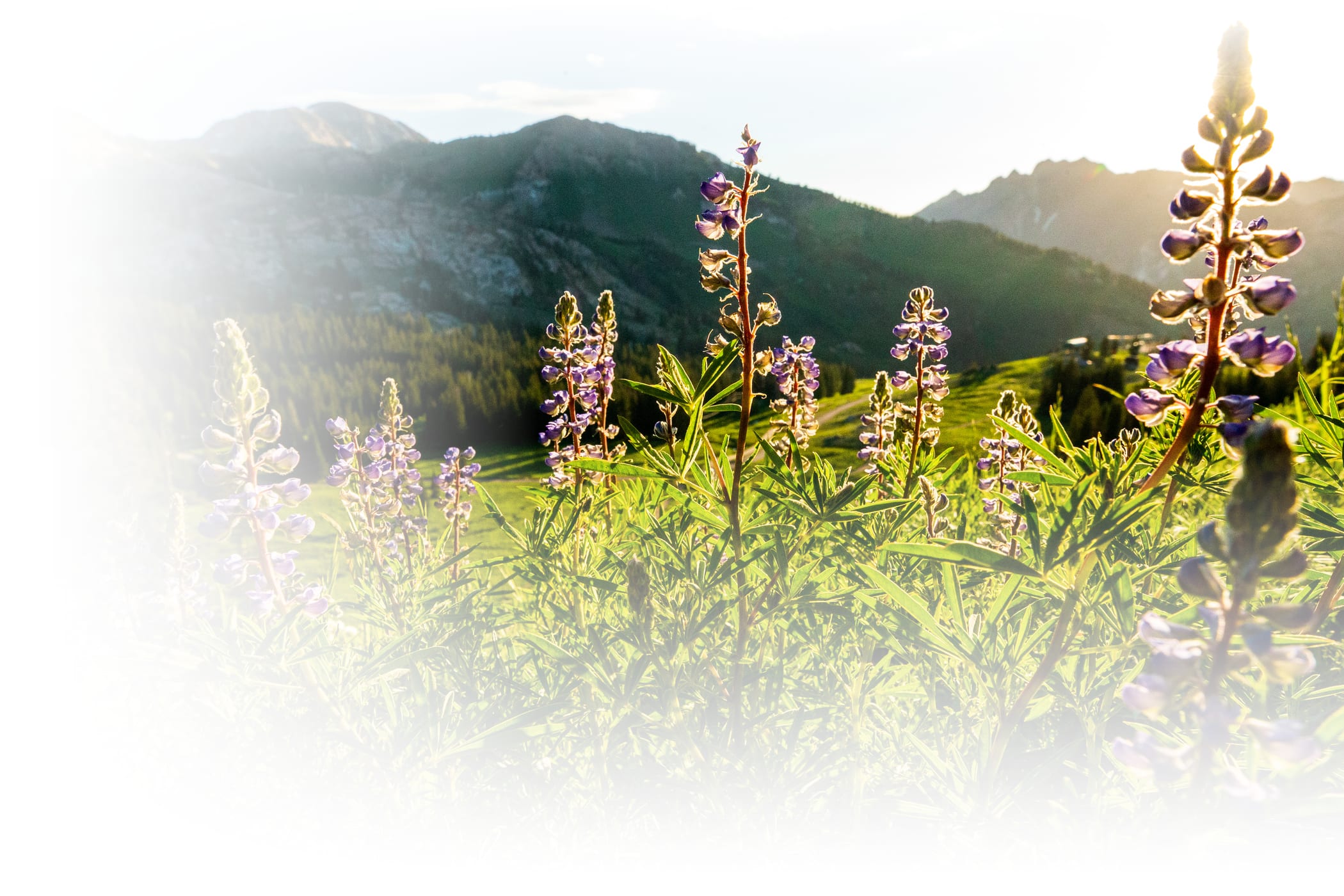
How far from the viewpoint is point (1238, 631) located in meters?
1.32

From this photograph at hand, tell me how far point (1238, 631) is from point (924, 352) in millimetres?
4076

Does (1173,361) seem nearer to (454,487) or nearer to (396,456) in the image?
(396,456)

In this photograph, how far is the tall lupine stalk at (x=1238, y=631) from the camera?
117 centimetres

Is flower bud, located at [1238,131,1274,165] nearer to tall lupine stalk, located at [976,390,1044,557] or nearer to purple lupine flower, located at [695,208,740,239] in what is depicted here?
tall lupine stalk, located at [976,390,1044,557]

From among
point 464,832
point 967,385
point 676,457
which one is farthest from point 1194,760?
point 967,385

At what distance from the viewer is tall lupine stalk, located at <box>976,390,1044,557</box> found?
3112mm

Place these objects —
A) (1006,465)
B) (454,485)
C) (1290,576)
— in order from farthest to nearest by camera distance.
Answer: (454,485)
(1006,465)
(1290,576)

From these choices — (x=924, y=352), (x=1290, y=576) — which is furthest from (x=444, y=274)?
(x=1290, y=576)

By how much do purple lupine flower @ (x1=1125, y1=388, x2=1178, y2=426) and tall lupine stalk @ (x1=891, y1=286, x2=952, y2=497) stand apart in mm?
2934

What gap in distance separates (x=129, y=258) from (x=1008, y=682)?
20879cm

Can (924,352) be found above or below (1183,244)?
below

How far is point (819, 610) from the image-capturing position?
2.14 m

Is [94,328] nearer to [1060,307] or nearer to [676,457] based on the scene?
[676,457]

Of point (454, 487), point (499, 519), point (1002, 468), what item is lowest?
point (454, 487)
